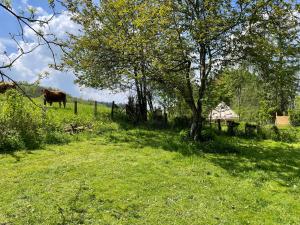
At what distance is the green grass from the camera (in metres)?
12.1

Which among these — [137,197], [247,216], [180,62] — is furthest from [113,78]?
[247,216]

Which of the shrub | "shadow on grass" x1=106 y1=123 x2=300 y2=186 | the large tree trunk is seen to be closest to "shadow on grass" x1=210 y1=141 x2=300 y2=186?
"shadow on grass" x1=106 y1=123 x2=300 y2=186

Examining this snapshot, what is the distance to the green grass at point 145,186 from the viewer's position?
1214cm

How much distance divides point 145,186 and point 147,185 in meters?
0.16

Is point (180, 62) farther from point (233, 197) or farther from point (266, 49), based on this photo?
point (233, 197)

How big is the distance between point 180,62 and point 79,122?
7947mm

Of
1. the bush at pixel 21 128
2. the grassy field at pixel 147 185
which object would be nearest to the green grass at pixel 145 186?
the grassy field at pixel 147 185

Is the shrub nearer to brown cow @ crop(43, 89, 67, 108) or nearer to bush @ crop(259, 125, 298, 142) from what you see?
brown cow @ crop(43, 89, 67, 108)

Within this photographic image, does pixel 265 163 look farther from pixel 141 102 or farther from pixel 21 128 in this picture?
pixel 141 102

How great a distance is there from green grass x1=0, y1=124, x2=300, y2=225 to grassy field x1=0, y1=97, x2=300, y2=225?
0.10 feet

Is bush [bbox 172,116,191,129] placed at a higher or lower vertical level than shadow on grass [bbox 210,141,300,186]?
higher

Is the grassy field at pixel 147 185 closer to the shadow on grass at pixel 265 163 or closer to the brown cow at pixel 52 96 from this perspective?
the shadow on grass at pixel 265 163

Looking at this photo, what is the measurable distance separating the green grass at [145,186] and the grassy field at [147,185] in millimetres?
29

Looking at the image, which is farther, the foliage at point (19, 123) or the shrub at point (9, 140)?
the foliage at point (19, 123)
